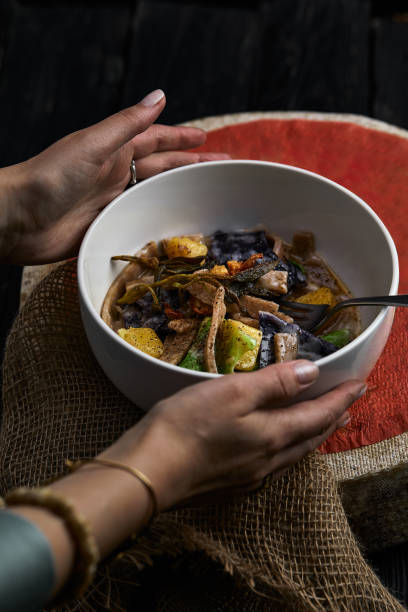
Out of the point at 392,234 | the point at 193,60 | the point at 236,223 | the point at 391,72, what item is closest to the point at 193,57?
the point at 193,60

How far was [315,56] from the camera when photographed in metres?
3.32

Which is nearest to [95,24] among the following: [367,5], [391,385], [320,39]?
[320,39]

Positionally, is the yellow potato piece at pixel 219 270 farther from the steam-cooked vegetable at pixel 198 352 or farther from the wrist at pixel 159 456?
the wrist at pixel 159 456

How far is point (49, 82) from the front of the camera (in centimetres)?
331

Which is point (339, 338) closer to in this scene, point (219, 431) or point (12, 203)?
point (219, 431)

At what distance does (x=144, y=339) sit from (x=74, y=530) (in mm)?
599

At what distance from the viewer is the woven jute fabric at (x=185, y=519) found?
1.50 metres

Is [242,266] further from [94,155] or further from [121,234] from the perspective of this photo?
[94,155]

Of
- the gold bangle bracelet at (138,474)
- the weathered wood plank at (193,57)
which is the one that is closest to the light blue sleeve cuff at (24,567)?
the gold bangle bracelet at (138,474)

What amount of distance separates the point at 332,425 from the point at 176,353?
0.39 m

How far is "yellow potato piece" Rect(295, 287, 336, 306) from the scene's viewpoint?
178cm

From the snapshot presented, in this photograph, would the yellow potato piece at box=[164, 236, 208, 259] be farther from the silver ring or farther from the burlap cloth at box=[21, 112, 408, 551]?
the burlap cloth at box=[21, 112, 408, 551]

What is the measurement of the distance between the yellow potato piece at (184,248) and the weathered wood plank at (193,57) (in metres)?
1.41

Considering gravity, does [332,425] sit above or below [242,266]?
below
